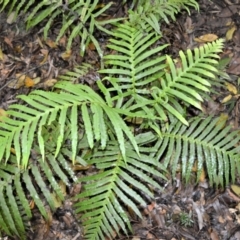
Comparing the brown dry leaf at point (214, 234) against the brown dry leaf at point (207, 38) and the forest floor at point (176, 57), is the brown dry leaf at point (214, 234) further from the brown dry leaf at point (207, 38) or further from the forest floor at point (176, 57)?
the brown dry leaf at point (207, 38)

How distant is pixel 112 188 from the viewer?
10.4ft

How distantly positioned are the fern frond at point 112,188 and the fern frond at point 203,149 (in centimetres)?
16

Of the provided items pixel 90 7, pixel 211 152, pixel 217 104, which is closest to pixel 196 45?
pixel 217 104

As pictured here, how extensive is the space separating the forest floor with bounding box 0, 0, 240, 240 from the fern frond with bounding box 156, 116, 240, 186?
0.87 feet

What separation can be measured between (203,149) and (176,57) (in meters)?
1.14

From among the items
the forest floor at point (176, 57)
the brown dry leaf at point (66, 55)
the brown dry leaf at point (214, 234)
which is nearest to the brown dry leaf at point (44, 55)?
the forest floor at point (176, 57)

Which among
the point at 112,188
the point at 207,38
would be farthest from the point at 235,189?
the point at 207,38

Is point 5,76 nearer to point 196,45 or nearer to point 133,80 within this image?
point 133,80

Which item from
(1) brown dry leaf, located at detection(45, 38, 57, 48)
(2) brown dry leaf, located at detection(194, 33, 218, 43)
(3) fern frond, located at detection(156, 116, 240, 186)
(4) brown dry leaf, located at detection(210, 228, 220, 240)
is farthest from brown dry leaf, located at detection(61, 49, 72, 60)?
(4) brown dry leaf, located at detection(210, 228, 220, 240)

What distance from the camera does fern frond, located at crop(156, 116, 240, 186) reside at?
3279 mm

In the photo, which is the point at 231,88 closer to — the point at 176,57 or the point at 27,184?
the point at 176,57

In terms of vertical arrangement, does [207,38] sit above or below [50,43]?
above

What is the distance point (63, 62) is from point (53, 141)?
1238 mm

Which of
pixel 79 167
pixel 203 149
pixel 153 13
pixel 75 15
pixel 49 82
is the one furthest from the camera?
pixel 49 82
